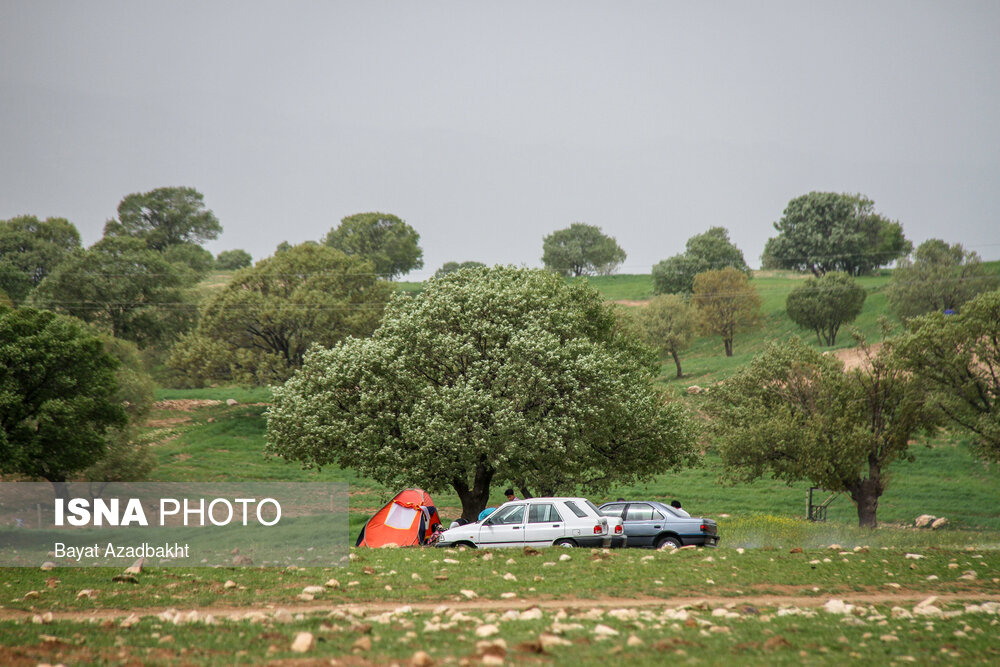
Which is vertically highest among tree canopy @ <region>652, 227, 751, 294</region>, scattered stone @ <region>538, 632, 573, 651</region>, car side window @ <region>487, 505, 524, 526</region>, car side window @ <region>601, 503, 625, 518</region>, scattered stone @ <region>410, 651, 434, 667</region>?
tree canopy @ <region>652, 227, 751, 294</region>

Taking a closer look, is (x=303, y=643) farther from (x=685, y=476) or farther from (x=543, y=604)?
(x=685, y=476)

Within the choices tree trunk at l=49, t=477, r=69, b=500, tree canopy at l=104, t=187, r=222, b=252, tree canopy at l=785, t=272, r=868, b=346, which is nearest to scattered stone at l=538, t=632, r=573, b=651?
tree trunk at l=49, t=477, r=69, b=500

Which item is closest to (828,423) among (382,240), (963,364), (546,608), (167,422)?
(963,364)

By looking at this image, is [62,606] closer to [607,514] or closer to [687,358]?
[607,514]

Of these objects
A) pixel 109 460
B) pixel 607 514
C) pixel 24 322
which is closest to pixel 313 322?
pixel 109 460

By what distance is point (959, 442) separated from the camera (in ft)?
185

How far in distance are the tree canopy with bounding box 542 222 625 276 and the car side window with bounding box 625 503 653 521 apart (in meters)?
118

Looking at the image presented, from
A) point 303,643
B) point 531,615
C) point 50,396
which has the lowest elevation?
Answer: point 531,615

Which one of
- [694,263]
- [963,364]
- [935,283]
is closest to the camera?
[963,364]

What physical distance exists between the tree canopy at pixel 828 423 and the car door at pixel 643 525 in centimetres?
1565

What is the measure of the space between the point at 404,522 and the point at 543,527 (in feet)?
20.1

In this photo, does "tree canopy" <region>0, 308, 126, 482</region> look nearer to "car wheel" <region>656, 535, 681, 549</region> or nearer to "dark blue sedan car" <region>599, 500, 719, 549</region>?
"dark blue sedan car" <region>599, 500, 719, 549</region>

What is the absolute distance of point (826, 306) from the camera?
85.8m

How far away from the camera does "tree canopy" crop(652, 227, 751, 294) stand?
111750 mm
